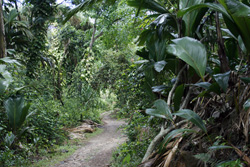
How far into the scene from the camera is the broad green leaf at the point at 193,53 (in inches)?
68.2

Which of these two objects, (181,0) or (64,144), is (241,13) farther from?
(64,144)

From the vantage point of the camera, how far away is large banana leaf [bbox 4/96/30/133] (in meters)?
4.20

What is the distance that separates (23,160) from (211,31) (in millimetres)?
3751

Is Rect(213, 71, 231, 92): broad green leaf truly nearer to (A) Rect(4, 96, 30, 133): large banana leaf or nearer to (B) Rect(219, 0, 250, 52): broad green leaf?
(B) Rect(219, 0, 250, 52): broad green leaf

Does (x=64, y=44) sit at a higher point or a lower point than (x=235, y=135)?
higher

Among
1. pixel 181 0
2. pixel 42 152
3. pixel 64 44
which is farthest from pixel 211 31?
pixel 64 44

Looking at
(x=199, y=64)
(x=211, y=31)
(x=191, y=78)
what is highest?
(x=211, y=31)

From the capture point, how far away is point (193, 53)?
1.75 metres

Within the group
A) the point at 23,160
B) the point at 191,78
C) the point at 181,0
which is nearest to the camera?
the point at 181,0

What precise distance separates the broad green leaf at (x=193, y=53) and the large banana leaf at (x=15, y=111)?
11.6 ft

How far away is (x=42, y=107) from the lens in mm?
5641

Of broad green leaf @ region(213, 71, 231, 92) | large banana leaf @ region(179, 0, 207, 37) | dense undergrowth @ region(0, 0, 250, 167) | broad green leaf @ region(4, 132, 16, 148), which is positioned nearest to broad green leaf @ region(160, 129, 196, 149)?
dense undergrowth @ region(0, 0, 250, 167)

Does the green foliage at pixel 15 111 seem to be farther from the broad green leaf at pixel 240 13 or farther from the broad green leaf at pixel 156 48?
the broad green leaf at pixel 240 13

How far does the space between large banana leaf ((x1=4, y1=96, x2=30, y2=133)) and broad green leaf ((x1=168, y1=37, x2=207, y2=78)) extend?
139 inches
